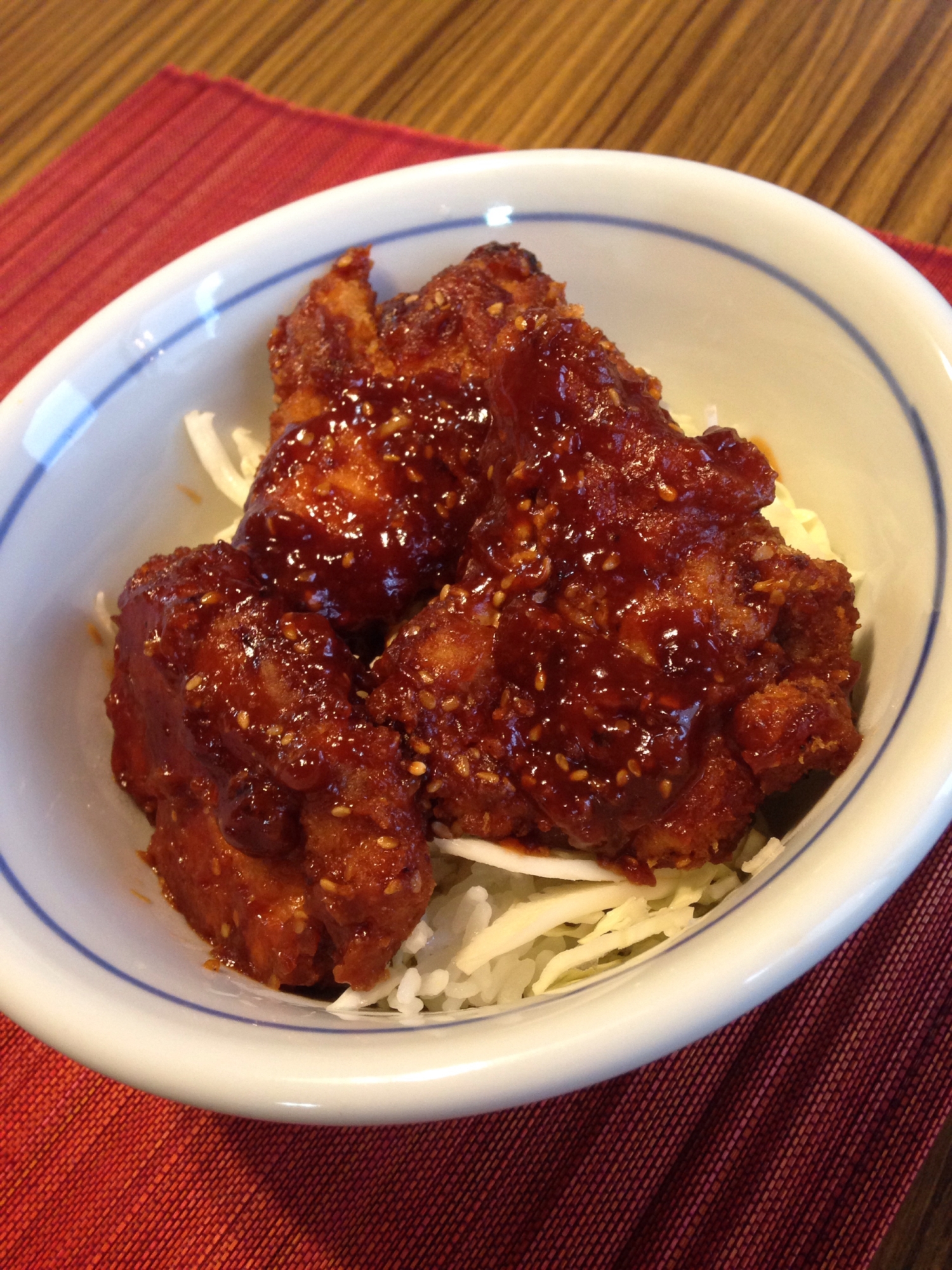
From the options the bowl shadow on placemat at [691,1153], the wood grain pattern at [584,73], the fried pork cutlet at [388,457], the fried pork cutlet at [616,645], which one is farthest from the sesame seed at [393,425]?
the wood grain pattern at [584,73]

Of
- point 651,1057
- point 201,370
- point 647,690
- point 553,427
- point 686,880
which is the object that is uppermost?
point 201,370

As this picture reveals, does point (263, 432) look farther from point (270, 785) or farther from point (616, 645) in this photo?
point (616, 645)

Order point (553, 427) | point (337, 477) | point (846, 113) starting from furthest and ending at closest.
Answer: point (846, 113)
point (337, 477)
point (553, 427)

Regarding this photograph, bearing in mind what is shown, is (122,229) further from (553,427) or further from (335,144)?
(553,427)

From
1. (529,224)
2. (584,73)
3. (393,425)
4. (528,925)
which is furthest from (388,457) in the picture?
(584,73)

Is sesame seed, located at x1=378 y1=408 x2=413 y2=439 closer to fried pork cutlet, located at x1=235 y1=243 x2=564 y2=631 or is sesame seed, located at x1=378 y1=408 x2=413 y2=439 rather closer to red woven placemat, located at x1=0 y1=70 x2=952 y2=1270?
fried pork cutlet, located at x1=235 y1=243 x2=564 y2=631

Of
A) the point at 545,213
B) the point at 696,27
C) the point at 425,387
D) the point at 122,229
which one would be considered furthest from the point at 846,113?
the point at 122,229

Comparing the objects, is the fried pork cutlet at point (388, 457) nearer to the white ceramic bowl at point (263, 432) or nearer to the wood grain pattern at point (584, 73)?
the white ceramic bowl at point (263, 432)

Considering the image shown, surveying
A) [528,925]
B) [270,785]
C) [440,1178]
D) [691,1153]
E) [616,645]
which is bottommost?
[691,1153]
